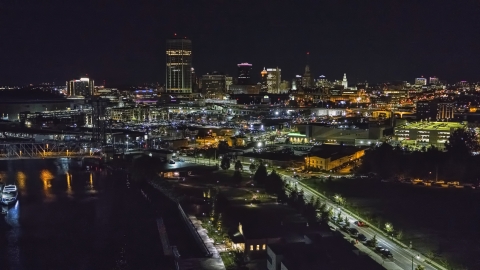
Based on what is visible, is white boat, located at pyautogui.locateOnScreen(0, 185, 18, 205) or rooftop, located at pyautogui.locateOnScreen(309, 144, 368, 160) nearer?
white boat, located at pyautogui.locateOnScreen(0, 185, 18, 205)

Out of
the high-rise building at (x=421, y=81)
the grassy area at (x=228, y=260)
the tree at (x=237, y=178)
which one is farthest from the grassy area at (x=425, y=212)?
the high-rise building at (x=421, y=81)

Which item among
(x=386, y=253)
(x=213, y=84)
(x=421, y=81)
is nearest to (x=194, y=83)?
(x=213, y=84)

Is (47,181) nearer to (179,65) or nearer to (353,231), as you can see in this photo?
(353,231)

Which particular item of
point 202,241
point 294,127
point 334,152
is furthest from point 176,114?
point 202,241

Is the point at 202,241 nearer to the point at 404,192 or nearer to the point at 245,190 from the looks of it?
the point at 245,190

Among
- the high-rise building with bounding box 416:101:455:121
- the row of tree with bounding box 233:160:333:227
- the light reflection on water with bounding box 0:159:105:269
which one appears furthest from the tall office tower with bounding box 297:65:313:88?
the row of tree with bounding box 233:160:333:227

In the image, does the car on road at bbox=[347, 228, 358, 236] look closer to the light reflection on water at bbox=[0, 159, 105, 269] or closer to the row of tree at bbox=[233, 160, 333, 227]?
the row of tree at bbox=[233, 160, 333, 227]

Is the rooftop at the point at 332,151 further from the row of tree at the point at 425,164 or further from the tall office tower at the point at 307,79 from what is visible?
the tall office tower at the point at 307,79
